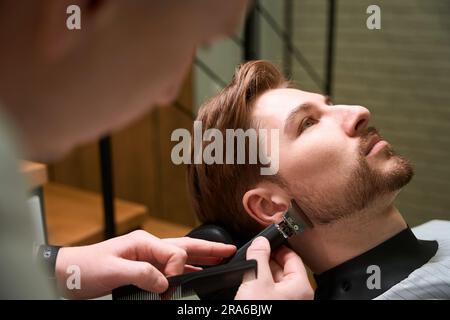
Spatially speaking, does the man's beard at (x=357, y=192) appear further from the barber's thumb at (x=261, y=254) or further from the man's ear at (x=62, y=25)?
the man's ear at (x=62, y=25)

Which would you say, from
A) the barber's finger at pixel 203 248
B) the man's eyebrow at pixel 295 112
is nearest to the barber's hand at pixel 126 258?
the barber's finger at pixel 203 248

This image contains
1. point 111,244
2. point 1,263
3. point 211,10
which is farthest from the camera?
point 111,244

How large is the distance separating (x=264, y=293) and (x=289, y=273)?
92 millimetres

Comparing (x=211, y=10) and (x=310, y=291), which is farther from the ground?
(x=211, y=10)

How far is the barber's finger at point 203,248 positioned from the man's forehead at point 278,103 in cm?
22

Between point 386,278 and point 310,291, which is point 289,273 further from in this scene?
point 386,278

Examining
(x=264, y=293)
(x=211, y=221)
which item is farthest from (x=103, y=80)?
(x=211, y=221)

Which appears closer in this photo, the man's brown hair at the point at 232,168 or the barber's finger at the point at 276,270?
the barber's finger at the point at 276,270

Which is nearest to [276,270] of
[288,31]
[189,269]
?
[189,269]

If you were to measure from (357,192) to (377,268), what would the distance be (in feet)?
0.41

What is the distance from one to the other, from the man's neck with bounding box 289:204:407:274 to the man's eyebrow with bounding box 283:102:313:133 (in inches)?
6.8

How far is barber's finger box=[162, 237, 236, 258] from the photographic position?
789 mm

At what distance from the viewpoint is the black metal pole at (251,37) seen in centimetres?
91

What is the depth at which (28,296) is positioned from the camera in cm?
27
